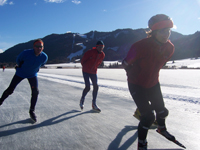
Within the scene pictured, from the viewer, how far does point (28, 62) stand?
324 centimetres

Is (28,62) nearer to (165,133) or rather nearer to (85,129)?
(85,129)

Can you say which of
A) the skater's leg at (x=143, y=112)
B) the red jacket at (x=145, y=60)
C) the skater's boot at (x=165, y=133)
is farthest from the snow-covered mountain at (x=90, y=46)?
the skater's leg at (x=143, y=112)

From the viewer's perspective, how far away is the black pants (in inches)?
80.1

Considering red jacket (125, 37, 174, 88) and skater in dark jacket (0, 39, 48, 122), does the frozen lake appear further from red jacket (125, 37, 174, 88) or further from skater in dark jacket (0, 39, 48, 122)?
red jacket (125, 37, 174, 88)

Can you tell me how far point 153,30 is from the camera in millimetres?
2217

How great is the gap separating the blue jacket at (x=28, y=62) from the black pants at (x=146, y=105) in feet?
6.45

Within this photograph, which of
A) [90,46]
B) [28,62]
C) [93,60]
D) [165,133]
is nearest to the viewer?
[165,133]

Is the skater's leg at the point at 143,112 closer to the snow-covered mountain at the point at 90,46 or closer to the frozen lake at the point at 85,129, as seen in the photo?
the frozen lake at the point at 85,129

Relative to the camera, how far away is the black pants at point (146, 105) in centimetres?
204

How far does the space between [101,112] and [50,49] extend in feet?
494

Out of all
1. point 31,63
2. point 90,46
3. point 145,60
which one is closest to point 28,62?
point 31,63

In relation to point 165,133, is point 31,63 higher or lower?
higher

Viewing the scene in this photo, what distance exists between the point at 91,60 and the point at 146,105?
2313 millimetres

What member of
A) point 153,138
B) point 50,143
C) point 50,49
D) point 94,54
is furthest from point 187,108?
point 50,49
